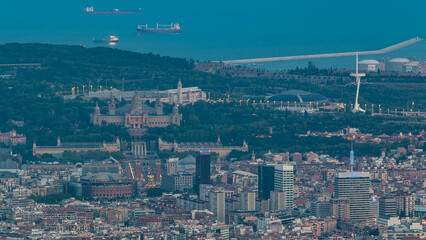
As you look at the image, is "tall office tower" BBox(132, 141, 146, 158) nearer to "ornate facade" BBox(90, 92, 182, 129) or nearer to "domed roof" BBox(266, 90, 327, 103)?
"ornate facade" BBox(90, 92, 182, 129)

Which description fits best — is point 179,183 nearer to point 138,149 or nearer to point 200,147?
point 200,147

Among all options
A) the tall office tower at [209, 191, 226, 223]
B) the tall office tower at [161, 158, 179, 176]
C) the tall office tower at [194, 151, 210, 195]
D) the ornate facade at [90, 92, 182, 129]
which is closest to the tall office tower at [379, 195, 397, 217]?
the tall office tower at [209, 191, 226, 223]

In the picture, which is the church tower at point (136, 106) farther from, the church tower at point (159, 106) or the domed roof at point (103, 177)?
the domed roof at point (103, 177)

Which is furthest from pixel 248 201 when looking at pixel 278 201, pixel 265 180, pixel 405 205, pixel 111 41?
pixel 111 41

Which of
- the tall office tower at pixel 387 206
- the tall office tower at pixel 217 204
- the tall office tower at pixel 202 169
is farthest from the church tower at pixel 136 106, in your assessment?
the tall office tower at pixel 387 206

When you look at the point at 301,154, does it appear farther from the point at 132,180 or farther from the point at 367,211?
the point at 367,211

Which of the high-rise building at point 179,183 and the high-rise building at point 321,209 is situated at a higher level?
the high-rise building at point 179,183
